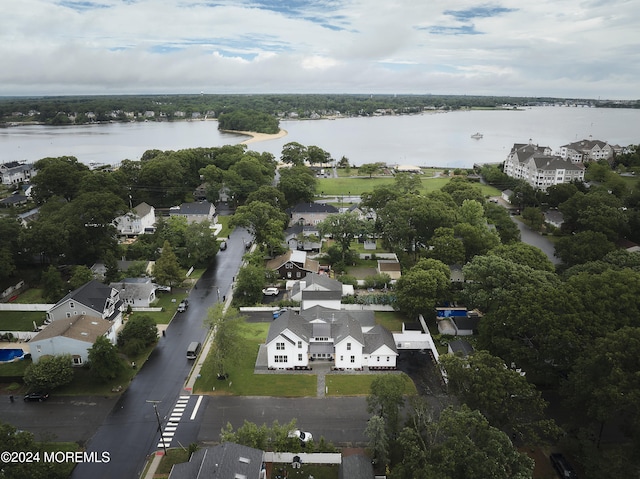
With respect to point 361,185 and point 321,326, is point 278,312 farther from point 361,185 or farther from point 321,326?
point 361,185

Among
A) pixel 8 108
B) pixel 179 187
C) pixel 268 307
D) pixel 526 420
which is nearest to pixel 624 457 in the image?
pixel 526 420

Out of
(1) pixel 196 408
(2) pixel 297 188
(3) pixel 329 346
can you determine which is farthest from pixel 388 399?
(2) pixel 297 188

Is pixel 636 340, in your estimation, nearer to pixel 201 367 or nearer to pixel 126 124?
pixel 201 367

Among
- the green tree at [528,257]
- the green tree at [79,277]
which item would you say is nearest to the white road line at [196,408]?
the green tree at [79,277]

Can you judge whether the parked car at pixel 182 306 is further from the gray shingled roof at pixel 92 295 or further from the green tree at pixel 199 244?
the green tree at pixel 199 244

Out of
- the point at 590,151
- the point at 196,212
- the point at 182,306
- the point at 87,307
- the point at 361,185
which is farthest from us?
the point at 590,151

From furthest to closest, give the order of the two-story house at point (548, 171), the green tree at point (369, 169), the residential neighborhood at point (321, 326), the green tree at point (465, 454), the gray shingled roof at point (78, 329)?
the green tree at point (369, 169), the two-story house at point (548, 171), the gray shingled roof at point (78, 329), the residential neighborhood at point (321, 326), the green tree at point (465, 454)
